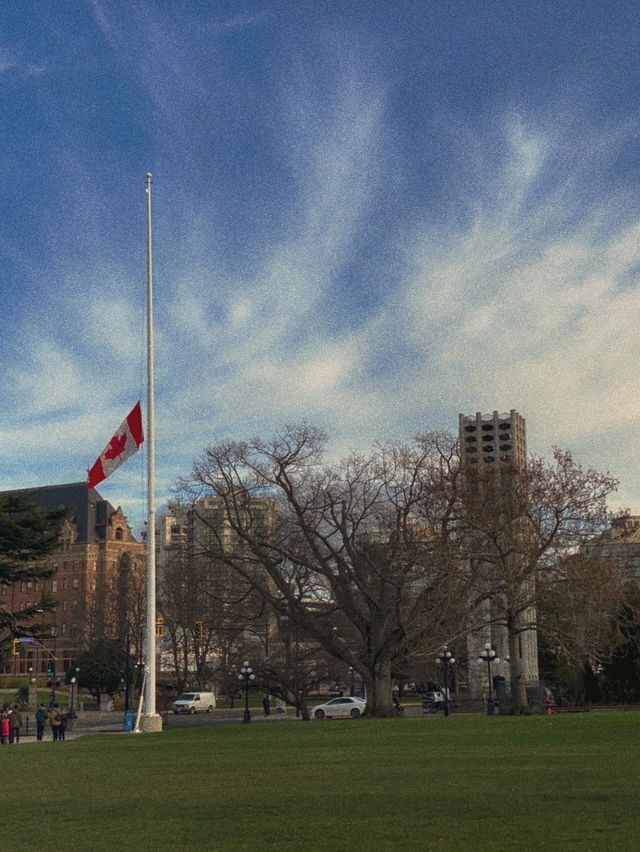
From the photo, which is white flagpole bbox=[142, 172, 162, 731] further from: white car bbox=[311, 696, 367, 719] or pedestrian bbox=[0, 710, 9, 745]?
white car bbox=[311, 696, 367, 719]

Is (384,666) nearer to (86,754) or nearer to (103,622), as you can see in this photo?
(86,754)

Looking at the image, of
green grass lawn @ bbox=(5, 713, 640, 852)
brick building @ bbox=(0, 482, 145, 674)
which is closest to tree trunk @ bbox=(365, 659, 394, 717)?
green grass lawn @ bbox=(5, 713, 640, 852)

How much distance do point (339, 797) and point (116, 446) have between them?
78.9 feet

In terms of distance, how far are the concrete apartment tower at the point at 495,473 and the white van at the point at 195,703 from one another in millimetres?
20884

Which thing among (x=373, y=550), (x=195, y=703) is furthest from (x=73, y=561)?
(x=373, y=550)

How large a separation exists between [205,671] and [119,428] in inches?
2355

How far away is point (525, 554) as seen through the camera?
4441cm

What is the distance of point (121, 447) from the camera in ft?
118

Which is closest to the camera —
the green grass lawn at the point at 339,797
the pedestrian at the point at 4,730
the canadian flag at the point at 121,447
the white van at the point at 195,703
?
the green grass lawn at the point at 339,797

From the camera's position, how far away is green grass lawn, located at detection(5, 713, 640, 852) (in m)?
10.4

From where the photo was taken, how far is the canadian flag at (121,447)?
35844mm

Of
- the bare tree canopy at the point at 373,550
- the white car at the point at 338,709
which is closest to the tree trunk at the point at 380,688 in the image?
the bare tree canopy at the point at 373,550

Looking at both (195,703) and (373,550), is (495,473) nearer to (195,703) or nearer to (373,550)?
A: (373,550)

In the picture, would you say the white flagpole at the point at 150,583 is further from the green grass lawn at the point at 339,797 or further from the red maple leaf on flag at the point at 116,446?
the green grass lawn at the point at 339,797
